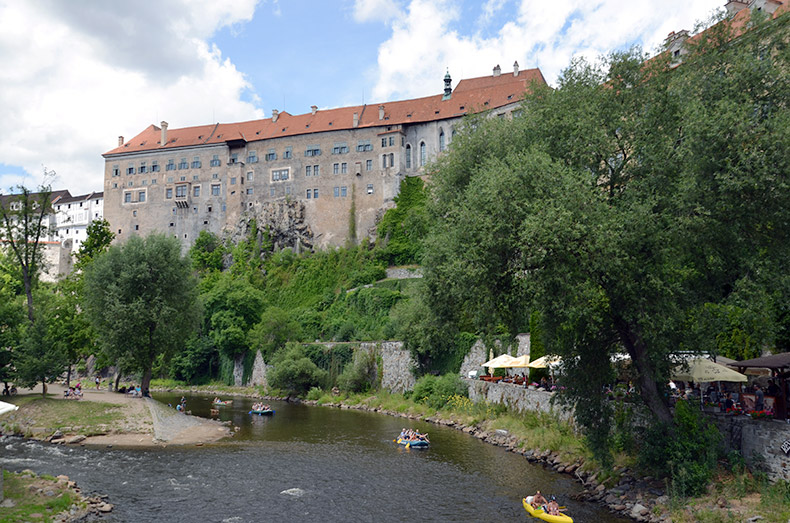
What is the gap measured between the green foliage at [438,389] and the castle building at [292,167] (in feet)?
110

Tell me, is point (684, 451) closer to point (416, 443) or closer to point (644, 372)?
point (644, 372)

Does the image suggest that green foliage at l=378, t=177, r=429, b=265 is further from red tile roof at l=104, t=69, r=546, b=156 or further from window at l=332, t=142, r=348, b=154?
window at l=332, t=142, r=348, b=154

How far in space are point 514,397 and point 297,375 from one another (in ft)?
73.1

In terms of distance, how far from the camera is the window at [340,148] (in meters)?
72.4

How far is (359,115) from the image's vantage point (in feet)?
245

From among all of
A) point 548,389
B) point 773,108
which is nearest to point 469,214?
point 773,108

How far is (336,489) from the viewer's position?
20.0 m

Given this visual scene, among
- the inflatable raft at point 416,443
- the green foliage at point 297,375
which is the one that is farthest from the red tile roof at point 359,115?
the inflatable raft at point 416,443

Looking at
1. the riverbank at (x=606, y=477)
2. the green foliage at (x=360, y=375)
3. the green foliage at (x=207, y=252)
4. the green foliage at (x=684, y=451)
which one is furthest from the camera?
the green foliage at (x=207, y=252)

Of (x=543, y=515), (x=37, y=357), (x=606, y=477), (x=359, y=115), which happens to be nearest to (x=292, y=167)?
(x=359, y=115)

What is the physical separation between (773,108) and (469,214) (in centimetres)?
862

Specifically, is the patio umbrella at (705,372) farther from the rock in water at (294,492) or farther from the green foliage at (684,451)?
the rock in water at (294,492)

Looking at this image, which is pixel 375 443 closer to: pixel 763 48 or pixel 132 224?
pixel 763 48

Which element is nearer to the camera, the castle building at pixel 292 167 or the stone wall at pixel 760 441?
the stone wall at pixel 760 441
